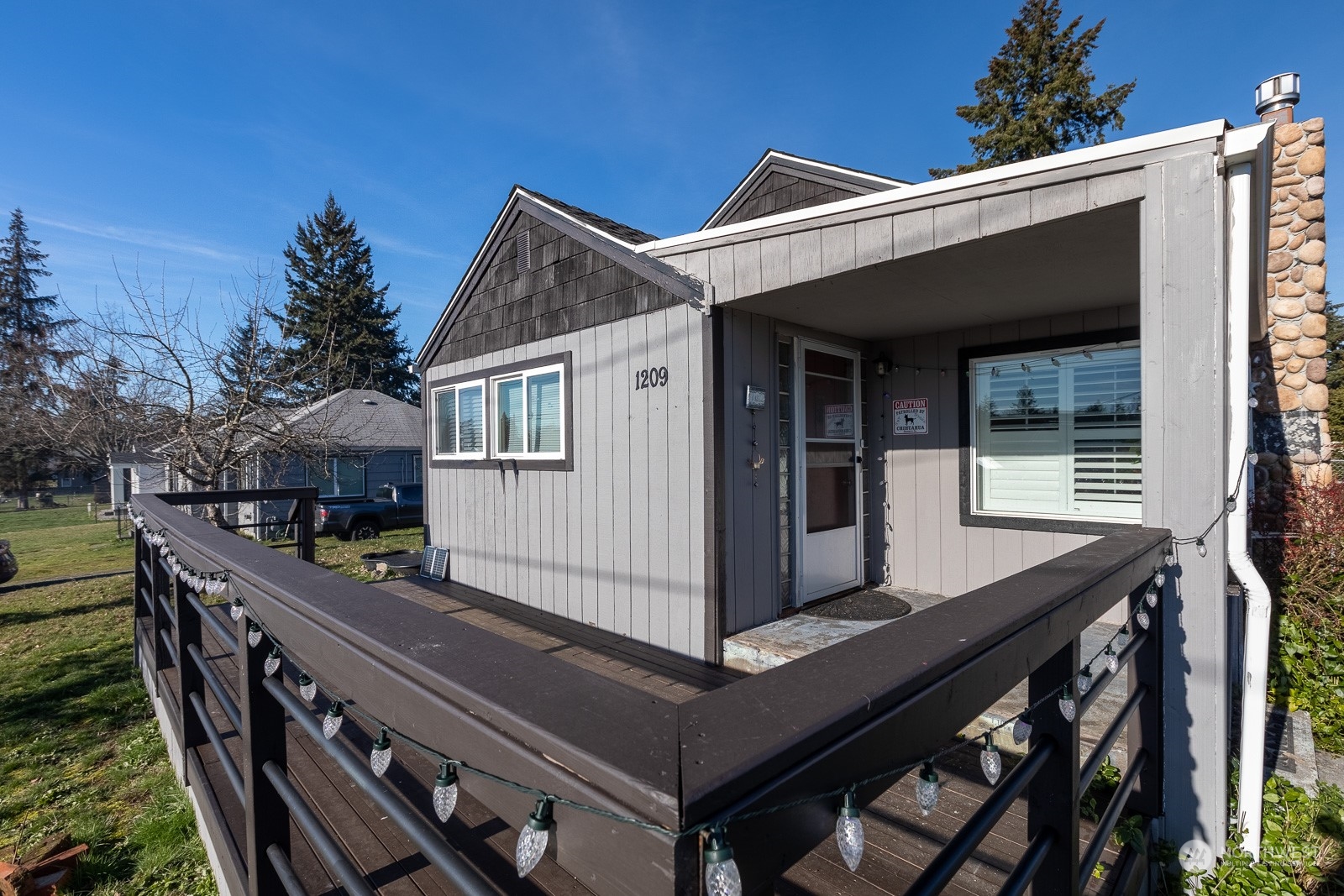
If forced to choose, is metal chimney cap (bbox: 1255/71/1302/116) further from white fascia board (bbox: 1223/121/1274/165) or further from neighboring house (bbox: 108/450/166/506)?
neighboring house (bbox: 108/450/166/506)

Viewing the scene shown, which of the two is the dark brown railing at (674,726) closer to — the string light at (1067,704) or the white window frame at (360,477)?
the string light at (1067,704)

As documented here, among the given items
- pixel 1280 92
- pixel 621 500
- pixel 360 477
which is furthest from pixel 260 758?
pixel 360 477

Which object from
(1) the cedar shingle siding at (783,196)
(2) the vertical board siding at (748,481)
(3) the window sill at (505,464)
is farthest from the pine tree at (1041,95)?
(3) the window sill at (505,464)

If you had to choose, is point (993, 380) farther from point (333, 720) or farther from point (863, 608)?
point (333, 720)

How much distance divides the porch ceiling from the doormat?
1.88 metres

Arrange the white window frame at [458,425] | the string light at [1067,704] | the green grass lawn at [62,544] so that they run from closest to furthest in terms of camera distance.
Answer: the string light at [1067,704]
the white window frame at [458,425]
the green grass lawn at [62,544]

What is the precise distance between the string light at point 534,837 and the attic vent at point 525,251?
5.22 metres

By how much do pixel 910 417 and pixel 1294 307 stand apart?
113 inches

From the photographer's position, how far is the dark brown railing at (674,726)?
0.49 metres

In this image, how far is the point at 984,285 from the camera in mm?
3232

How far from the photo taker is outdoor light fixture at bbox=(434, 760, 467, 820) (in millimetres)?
641

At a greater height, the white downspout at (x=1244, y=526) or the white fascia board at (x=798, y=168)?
the white fascia board at (x=798, y=168)

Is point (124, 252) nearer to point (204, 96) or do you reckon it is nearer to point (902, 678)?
point (204, 96)

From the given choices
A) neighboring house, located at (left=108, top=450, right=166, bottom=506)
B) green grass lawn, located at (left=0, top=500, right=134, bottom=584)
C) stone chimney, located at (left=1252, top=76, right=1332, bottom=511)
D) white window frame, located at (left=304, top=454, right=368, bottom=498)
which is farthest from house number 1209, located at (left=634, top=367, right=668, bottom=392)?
neighboring house, located at (left=108, top=450, right=166, bottom=506)
